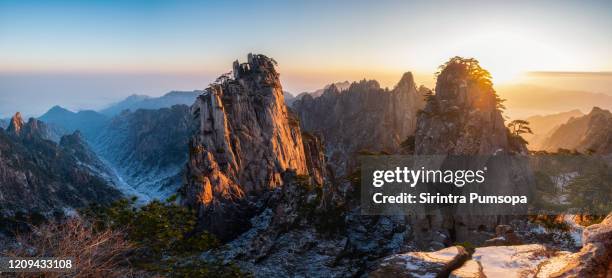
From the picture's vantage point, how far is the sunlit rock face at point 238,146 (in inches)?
2498

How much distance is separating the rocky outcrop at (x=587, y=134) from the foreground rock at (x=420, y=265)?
74.4m

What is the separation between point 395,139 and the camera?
548 ft

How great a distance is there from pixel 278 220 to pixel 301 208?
3.59m

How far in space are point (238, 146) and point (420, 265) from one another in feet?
220

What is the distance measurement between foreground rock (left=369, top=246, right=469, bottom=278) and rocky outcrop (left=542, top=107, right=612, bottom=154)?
74430 mm

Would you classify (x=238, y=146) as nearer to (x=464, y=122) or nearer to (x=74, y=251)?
(x=464, y=122)

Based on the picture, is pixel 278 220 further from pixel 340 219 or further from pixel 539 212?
pixel 539 212

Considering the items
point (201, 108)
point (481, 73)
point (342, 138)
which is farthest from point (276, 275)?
point (342, 138)

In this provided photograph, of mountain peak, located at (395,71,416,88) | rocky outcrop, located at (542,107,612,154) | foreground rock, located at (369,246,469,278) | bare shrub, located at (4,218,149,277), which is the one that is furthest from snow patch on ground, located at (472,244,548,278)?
→ mountain peak, located at (395,71,416,88)

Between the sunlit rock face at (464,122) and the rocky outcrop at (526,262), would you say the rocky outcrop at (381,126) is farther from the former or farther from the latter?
the rocky outcrop at (526,262)

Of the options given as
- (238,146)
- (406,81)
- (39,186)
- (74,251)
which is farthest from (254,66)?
(39,186)

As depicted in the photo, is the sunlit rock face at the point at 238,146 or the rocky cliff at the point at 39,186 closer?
the sunlit rock face at the point at 238,146

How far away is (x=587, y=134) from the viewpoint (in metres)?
110

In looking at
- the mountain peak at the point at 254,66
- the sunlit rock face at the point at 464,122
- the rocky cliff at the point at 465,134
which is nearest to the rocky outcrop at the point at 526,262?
the rocky cliff at the point at 465,134
